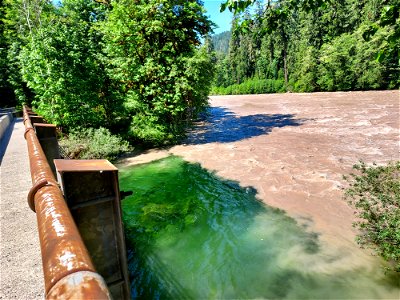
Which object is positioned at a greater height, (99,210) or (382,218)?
(99,210)

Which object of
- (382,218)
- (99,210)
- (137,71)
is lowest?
(382,218)

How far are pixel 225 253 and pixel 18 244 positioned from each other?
4254 mm

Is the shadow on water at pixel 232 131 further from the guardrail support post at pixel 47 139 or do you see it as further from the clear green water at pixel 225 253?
the guardrail support post at pixel 47 139

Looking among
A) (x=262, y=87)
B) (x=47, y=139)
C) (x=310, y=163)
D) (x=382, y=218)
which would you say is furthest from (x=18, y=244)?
(x=262, y=87)

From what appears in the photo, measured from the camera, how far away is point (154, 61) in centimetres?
1490

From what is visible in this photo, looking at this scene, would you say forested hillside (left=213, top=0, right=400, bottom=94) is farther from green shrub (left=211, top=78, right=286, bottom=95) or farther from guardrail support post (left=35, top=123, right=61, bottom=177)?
guardrail support post (left=35, top=123, right=61, bottom=177)

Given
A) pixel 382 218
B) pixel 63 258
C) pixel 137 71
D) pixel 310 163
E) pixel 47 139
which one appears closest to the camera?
pixel 63 258

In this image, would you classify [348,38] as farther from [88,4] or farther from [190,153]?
[190,153]

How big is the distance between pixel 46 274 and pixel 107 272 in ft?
5.07

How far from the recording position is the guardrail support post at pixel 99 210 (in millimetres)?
2141

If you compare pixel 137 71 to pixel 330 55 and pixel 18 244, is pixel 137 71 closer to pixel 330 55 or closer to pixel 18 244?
Answer: pixel 18 244

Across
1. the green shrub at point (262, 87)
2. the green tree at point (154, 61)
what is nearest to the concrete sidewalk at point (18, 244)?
the green tree at point (154, 61)

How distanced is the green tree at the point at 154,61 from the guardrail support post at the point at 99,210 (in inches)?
489

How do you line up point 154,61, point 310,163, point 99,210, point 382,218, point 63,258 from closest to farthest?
point 63,258 → point 99,210 → point 382,218 → point 310,163 → point 154,61
